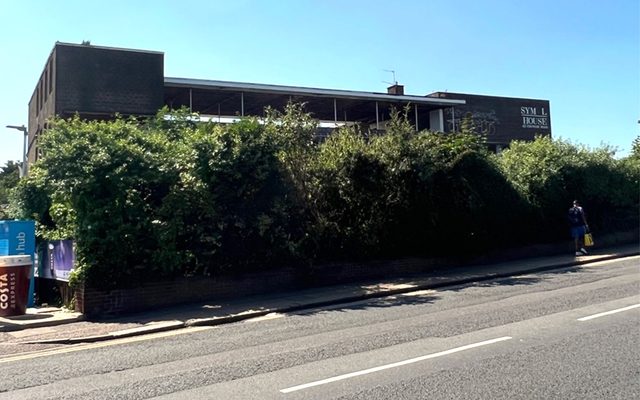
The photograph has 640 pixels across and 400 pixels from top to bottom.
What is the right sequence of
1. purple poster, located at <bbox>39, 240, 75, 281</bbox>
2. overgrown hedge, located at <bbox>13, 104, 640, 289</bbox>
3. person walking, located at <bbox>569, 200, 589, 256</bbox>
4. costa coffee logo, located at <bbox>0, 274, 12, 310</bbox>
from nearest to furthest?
costa coffee logo, located at <bbox>0, 274, 12, 310</bbox> → overgrown hedge, located at <bbox>13, 104, 640, 289</bbox> → purple poster, located at <bbox>39, 240, 75, 281</bbox> → person walking, located at <bbox>569, 200, 589, 256</bbox>

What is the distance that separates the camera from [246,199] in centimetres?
1375

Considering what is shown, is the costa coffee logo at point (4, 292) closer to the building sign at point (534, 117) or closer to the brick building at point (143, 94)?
the brick building at point (143, 94)

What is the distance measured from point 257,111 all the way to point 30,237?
22.1m

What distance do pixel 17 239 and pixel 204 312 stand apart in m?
4.79

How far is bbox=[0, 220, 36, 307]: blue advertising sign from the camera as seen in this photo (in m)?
13.2

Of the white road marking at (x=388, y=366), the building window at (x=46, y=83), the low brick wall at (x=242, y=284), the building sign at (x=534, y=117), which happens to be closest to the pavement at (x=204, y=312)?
the low brick wall at (x=242, y=284)

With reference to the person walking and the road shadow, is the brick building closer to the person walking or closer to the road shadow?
the person walking

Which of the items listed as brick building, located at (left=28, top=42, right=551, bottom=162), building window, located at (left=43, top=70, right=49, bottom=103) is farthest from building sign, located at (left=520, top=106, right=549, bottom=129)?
building window, located at (left=43, top=70, right=49, bottom=103)

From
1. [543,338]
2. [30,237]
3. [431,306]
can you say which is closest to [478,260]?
[431,306]

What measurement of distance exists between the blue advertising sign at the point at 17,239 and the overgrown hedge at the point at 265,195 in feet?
2.16

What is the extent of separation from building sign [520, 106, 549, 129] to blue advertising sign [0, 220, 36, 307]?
145 ft

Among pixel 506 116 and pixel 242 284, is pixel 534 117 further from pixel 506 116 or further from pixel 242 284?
pixel 242 284

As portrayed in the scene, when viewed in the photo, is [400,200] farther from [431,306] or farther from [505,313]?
[505,313]

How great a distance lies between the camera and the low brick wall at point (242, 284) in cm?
1209
